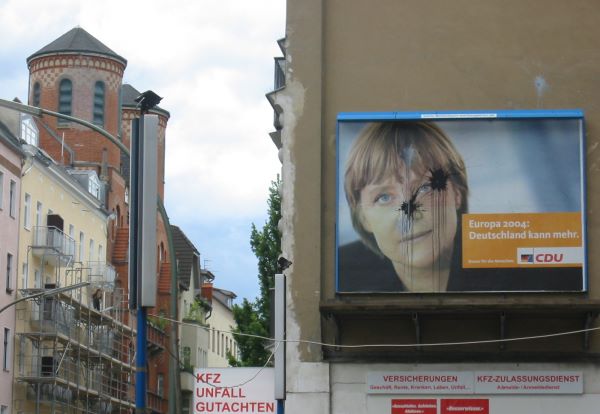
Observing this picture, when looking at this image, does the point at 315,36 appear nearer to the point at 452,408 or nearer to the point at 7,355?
the point at 452,408

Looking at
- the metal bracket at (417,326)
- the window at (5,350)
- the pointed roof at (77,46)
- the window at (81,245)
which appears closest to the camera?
the metal bracket at (417,326)

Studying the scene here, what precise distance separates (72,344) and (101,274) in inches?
348

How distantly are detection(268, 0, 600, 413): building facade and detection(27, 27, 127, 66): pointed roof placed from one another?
6391 cm

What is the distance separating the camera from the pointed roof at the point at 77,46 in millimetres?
90875

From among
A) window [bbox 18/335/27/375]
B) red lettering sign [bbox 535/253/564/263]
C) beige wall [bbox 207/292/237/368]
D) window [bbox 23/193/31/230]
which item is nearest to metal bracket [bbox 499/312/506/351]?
red lettering sign [bbox 535/253/564/263]

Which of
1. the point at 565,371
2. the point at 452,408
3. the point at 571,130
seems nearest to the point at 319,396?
the point at 452,408

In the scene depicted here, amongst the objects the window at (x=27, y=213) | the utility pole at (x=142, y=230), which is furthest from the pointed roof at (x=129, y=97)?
the utility pole at (x=142, y=230)

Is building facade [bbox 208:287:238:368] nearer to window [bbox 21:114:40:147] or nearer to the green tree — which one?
window [bbox 21:114:40:147]

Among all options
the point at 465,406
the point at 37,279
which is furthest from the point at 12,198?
the point at 465,406

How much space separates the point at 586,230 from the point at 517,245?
1.20m

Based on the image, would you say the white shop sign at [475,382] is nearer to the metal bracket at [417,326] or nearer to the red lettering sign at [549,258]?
the metal bracket at [417,326]

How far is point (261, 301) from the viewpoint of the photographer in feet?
179

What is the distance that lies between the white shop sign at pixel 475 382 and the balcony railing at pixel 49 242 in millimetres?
44293

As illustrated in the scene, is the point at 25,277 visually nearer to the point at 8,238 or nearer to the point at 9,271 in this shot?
the point at 9,271
